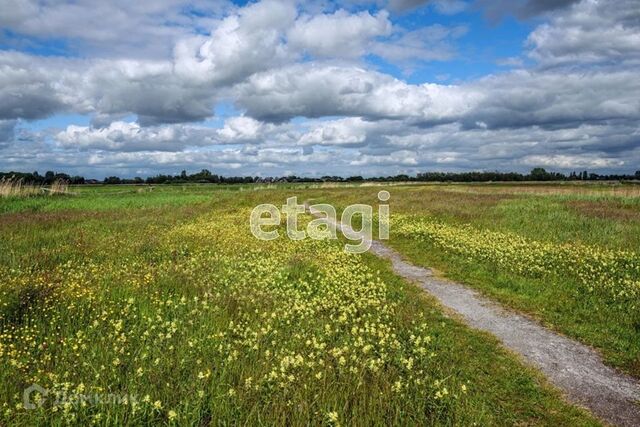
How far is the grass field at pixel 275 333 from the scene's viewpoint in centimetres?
641

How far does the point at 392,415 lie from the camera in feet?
21.0

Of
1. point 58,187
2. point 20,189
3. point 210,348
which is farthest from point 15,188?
point 210,348

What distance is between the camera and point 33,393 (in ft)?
21.0

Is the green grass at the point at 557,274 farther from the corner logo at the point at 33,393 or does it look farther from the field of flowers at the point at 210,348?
the corner logo at the point at 33,393

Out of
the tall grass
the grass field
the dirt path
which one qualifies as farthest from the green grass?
the tall grass

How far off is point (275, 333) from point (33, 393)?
4.16 m

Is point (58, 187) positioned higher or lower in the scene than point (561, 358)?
higher

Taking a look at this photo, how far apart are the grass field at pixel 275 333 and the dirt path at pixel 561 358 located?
15.3 inches

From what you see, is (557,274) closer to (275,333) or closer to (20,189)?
(275,333)

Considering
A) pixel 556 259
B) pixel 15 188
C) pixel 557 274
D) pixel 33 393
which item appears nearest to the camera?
pixel 33 393

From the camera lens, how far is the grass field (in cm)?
641

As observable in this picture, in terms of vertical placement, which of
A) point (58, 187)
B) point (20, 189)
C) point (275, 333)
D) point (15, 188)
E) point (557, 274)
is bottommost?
point (557, 274)

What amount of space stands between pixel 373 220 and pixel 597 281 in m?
21.1

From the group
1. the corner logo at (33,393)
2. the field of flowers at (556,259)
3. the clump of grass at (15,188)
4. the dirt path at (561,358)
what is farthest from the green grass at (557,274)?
the clump of grass at (15,188)
